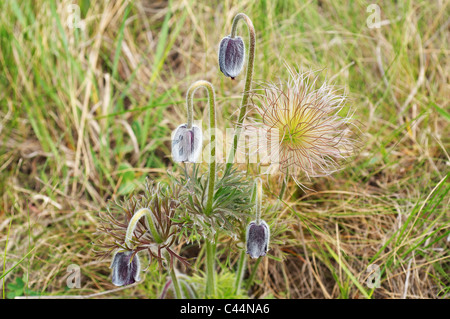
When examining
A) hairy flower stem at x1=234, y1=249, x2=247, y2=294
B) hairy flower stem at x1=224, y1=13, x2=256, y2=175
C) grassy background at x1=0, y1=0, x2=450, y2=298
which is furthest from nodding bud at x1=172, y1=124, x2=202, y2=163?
grassy background at x1=0, y1=0, x2=450, y2=298

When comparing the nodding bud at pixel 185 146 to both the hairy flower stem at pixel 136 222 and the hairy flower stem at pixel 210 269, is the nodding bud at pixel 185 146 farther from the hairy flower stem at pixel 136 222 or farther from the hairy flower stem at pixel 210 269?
the hairy flower stem at pixel 210 269

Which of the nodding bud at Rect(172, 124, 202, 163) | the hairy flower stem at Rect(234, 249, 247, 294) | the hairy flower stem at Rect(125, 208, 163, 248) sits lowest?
the hairy flower stem at Rect(234, 249, 247, 294)

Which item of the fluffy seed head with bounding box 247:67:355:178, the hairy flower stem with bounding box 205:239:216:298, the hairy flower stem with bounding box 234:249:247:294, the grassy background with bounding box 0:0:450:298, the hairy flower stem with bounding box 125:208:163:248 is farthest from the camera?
the grassy background with bounding box 0:0:450:298

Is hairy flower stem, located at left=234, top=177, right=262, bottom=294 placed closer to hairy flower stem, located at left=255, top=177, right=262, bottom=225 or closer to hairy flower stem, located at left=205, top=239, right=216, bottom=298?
hairy flower stem, located at left=255, top=177, right=262, bottom=225

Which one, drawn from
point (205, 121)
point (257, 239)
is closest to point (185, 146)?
point (257, 239)

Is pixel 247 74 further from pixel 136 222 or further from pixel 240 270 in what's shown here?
pixel 240 270

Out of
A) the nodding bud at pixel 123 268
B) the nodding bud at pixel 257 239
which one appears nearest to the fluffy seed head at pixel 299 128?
the nodding bud at pixel 257 239
